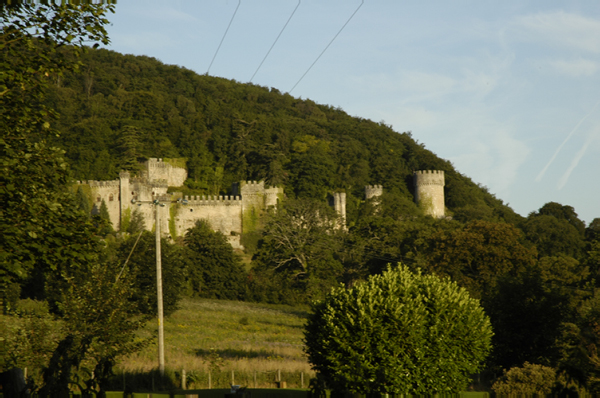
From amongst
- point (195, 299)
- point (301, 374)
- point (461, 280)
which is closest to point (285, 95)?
point (195, 299)

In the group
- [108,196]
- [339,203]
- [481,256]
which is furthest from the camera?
[339,203]

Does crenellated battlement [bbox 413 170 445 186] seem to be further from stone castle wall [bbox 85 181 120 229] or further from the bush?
the bush

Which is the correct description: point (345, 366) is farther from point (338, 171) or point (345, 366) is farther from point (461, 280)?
point (338, 171)

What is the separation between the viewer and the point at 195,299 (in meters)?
52.8

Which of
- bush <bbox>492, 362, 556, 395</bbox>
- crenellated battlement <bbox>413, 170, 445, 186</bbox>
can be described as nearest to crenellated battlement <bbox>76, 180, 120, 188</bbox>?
crenellated battlement <bbox>413, 170, 445, 186</bbox>

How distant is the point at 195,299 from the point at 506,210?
54444 millimetres

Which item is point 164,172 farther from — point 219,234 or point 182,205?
point 219,234

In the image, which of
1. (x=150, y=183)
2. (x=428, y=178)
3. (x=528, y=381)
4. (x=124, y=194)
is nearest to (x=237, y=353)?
(x=528, y=381)

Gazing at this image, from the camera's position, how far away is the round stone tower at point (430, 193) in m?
78.2

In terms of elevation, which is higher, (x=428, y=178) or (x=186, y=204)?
(x=428, y=178)

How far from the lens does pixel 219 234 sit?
6084cm

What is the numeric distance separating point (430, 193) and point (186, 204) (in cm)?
3214

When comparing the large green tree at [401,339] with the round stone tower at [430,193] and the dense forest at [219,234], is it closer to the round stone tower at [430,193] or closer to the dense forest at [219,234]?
the dense forest at [219,234]

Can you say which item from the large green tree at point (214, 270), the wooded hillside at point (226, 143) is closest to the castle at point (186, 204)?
the wooded hillside at point (226, 143)
